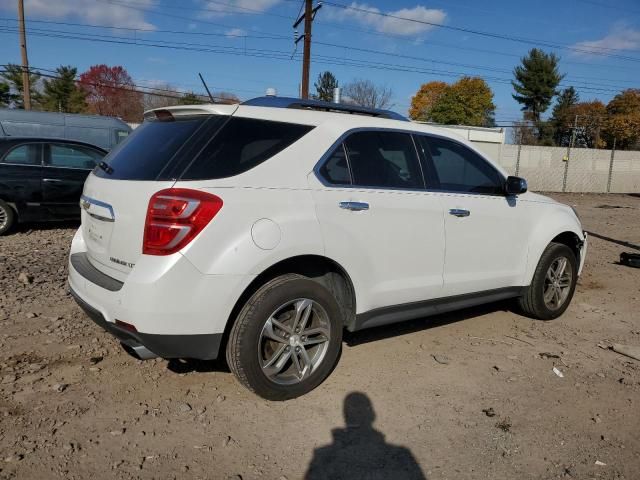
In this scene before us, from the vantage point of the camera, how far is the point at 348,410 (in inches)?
128

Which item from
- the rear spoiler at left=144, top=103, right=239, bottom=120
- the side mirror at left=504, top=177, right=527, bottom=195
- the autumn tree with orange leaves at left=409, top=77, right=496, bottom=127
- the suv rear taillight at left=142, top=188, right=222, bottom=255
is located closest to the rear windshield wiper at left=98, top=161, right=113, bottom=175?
the rear spoiler at left=144, top=103, right=239, bottom=120

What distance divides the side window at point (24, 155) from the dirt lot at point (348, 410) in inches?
164

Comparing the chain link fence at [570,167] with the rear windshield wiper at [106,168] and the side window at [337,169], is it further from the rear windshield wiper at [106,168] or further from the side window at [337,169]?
the rear windshield wiper at [106,168]

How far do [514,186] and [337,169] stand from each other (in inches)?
70.8

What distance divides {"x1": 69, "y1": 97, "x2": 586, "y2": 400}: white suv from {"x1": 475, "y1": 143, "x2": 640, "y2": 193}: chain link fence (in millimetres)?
21136

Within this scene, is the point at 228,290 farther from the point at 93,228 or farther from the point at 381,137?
the point at 381,137

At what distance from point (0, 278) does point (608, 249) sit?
929 centimetres

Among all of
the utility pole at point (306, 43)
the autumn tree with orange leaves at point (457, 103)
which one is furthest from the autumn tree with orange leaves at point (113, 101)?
the utility pole at point (306, 43)

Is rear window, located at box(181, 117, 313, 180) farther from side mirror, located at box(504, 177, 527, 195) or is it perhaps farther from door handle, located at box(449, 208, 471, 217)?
side mirror, located at box(504, 177, 527, 195)

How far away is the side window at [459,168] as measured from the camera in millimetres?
4059

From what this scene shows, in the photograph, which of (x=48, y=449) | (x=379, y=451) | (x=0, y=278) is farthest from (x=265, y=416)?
(x=0, y=278)

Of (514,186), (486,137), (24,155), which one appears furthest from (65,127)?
(486,137)

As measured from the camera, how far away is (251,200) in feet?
9.70

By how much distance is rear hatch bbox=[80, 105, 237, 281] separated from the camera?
9.52 feet
